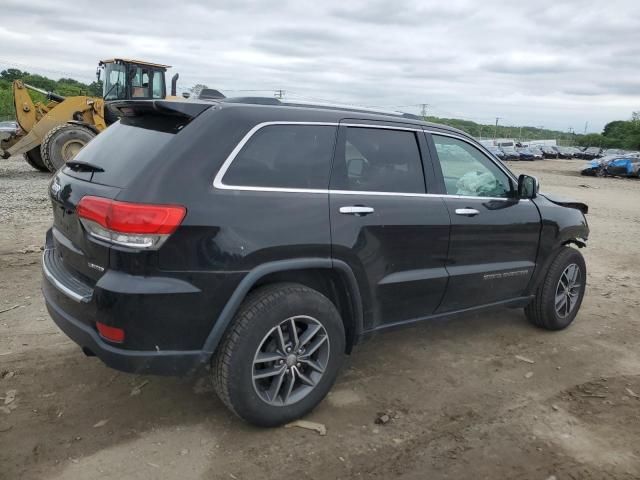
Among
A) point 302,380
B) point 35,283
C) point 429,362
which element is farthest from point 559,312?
point 35,283

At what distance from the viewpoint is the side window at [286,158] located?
3.06 metres

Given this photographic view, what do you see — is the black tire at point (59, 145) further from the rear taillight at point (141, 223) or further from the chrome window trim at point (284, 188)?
the rear taillight at point (141, 223)

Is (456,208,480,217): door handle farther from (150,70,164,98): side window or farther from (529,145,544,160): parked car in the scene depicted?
(529,145,544,160): parked car

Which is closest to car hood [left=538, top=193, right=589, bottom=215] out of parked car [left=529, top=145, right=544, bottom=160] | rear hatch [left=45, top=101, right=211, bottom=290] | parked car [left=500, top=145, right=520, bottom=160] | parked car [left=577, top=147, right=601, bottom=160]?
rear hatch [left=45, top=101, right=211, bottom=290]

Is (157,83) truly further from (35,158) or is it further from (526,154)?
(526,154)

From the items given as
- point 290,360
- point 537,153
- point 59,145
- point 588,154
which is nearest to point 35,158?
point 59,145

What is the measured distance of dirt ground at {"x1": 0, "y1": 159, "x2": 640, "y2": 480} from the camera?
9.72 ft

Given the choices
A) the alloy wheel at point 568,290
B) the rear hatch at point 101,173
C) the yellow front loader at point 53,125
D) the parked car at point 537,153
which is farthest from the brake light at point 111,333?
the parked car at point 537,153

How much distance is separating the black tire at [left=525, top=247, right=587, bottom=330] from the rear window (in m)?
3.39

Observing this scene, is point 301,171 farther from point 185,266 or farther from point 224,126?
point 185,266

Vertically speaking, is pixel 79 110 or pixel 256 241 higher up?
pixel 79 110

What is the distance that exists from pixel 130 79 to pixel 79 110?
1845 mm

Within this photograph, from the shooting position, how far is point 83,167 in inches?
130

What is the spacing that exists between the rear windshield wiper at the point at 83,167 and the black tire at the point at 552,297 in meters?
3.62
